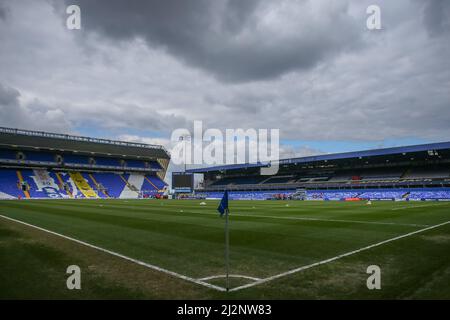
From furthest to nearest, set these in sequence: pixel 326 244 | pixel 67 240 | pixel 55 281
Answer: pixel 67 240 → pixel 326 244 → pixel 55 281

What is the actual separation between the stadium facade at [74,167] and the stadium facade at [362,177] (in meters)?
21.2

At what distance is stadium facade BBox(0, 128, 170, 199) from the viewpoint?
74500mm

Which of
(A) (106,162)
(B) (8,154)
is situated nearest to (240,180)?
(A) (106,162)

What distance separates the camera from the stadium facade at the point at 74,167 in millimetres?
74500

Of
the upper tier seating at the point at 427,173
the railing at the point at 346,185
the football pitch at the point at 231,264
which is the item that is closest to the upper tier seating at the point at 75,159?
the railing at the point at 346,185

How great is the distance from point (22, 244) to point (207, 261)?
7412mm

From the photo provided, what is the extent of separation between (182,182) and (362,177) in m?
45.4

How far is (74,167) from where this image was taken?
87562 mm

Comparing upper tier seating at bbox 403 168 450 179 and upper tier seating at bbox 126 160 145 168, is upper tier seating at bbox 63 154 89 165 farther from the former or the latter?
upper tier seating at bbox 403 168 450 179

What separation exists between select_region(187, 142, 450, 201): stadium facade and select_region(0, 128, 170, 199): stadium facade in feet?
69.5

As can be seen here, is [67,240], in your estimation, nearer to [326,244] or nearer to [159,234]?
[159,234]

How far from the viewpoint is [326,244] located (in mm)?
11531
